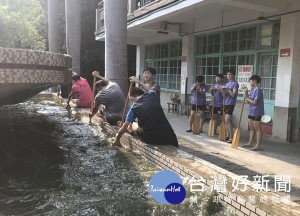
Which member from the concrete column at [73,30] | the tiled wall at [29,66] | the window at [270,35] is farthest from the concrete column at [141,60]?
Result: the tiled wall at [29,66]

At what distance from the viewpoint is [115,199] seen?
351 centimetres

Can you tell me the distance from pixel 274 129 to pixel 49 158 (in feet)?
17.2

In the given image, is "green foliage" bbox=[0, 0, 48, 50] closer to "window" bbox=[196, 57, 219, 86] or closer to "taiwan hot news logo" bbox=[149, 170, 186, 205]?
"window" bbox=[196, 57, 219, 86]

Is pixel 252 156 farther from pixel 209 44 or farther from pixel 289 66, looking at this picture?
pixel 209 44

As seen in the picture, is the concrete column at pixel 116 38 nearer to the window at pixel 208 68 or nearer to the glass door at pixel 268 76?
the glass door at pixel 268 76

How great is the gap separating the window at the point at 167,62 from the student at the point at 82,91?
4.23 metres

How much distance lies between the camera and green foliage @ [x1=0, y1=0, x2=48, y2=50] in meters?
14.8

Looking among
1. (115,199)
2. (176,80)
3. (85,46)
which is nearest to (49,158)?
(115,199)

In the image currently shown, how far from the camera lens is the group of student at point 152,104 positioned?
191 inches

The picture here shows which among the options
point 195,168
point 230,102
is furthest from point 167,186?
point 230,102

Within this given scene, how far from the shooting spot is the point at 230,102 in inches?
275

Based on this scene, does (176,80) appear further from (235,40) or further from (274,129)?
(274,129)

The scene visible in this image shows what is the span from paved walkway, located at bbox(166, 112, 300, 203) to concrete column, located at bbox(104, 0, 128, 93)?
2126 mm

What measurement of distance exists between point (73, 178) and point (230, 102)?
416 centimetres
